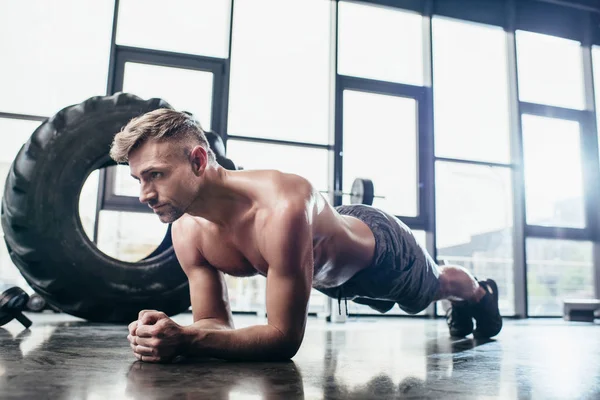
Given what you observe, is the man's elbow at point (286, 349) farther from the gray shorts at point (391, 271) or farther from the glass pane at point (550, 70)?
the glass pane at point (550, 70)

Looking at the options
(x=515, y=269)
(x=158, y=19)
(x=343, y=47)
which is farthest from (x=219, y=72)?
(x=515, y=269)

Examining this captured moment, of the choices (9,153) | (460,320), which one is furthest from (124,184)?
(460,320)

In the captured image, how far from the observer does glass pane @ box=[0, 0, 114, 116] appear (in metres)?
3.86

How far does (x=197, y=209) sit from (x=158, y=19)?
3.40m

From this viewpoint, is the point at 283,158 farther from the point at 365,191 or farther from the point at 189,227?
the point at 189,227

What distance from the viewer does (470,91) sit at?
5.16 metres

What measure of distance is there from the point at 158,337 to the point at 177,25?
3.63 metres

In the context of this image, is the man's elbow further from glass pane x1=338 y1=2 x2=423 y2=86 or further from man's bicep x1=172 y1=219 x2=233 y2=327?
Result: glass pane x1=338 y1=2 x2=423 y2=86

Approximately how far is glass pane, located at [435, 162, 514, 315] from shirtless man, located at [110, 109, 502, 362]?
3262mm

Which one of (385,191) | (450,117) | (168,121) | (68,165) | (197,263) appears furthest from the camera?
(450,117)

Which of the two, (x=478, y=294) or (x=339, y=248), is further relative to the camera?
(x=478, y=294)

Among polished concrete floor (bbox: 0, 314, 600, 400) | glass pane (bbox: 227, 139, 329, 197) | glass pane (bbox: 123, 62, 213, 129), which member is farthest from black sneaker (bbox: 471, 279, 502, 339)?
glass pane (bbox: 123, 62, 213, 129)

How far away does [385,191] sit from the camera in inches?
182

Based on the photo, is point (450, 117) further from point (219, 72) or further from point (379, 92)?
point (219, 72)
